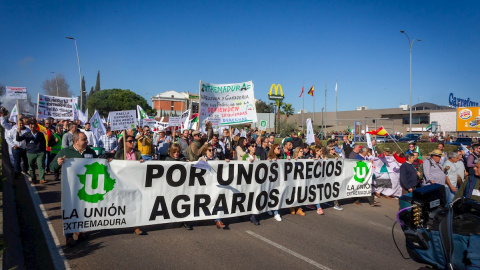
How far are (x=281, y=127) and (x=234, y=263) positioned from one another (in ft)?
140

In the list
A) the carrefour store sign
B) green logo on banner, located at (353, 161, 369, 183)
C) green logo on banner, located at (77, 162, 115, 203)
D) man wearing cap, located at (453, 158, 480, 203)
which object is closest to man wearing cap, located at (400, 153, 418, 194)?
green logo on banner, located at (353, 161, 369, 183)

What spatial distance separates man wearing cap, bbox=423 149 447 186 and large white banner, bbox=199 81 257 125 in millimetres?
4806

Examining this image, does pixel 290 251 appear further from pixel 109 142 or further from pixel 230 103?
pixel 109 142

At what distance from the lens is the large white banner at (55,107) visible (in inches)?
543

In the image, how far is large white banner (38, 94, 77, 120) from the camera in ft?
45.3

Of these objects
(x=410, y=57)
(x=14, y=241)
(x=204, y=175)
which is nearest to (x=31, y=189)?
(x=14, y=241)

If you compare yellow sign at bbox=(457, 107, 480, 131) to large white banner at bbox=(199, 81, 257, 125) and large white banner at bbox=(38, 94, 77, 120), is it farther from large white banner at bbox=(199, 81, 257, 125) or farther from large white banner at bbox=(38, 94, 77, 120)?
large white banner at bbox=(38, 94, 77, 120)

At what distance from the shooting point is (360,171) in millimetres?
9102

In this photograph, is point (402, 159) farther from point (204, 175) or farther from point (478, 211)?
point (478, 211)

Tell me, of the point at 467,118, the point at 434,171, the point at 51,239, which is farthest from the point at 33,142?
the point at 467,118

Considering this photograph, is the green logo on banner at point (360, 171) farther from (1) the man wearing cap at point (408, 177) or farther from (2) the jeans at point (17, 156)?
(2) the jeans at point (17, 156)

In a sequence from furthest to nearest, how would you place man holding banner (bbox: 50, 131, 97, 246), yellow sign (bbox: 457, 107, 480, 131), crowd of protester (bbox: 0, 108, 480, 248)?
yellow sign (bbox: 457, 107, 480, 131) → crowd of protester (bbox: 0, 108, 480, 248) → man holding banner (bbox: 50, 131, 97, 246)

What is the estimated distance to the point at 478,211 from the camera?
316cm

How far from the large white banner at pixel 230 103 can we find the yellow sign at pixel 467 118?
3208 centimetres
